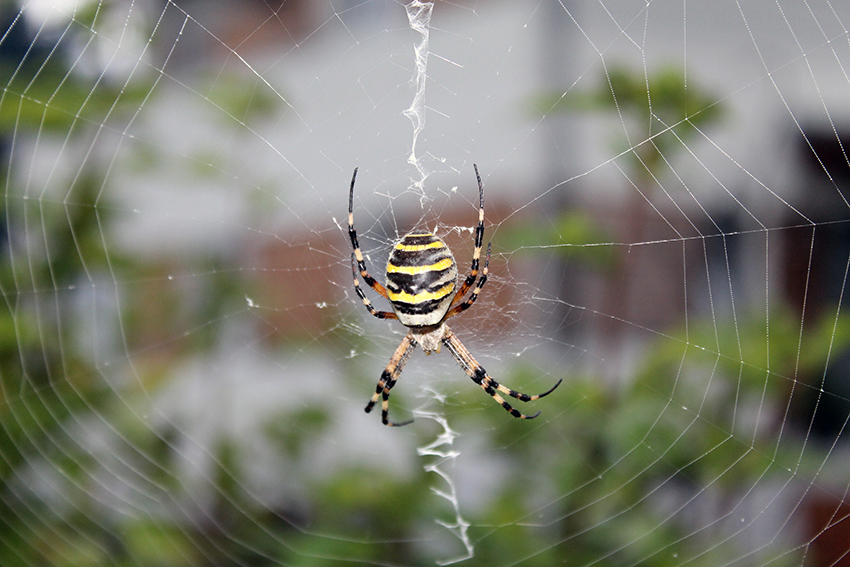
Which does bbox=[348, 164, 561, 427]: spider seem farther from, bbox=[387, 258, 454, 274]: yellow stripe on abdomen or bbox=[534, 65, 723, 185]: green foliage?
bbox=[534, 65, 723, 185]: green foliage

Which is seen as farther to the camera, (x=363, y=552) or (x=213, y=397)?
(x=213, y=397)

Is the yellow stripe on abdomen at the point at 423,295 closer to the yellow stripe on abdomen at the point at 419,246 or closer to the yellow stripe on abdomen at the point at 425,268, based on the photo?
the yellow stripe on abdomen at the point at 425,268

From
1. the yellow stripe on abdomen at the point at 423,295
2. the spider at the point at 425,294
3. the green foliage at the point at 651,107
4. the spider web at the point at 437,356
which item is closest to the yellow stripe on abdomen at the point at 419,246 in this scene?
the spider at the point at 425,294

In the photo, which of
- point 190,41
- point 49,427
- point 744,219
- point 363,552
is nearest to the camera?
point 363,552

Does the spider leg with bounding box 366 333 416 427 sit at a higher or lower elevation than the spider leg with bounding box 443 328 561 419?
lower

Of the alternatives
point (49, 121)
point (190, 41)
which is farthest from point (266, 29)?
point (49, 121)

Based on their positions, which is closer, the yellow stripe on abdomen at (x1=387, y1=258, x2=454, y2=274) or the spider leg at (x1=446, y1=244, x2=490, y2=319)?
the yellow stripe on abdomen at (x1=387, y1=258, x2=454, y2=274)

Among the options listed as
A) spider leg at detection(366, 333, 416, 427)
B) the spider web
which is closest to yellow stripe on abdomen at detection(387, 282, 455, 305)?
the spider web

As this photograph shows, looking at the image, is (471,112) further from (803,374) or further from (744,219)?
(803,374)
